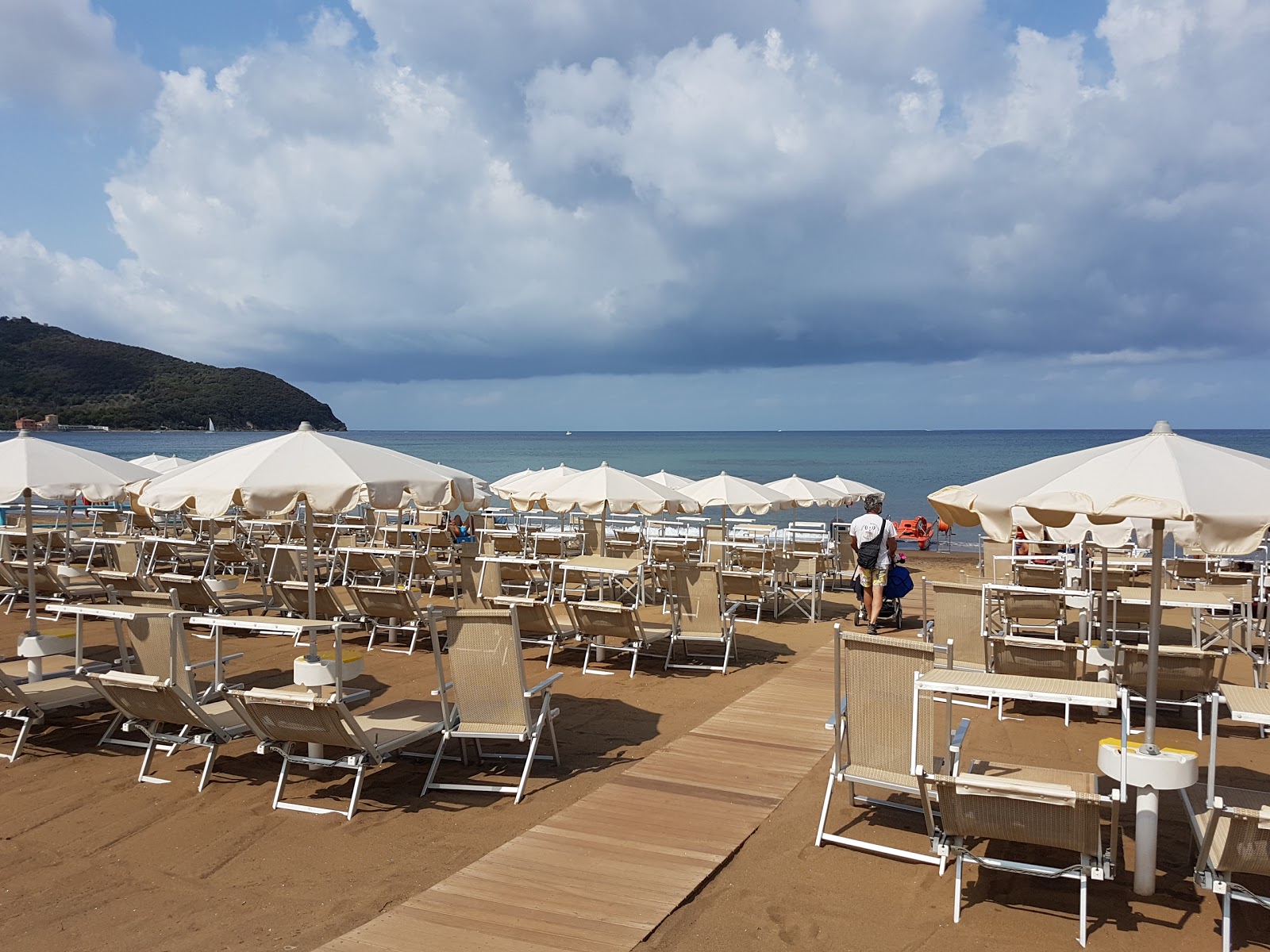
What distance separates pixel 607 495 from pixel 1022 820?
6797mm

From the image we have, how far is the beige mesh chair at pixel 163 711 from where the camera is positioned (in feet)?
16.3

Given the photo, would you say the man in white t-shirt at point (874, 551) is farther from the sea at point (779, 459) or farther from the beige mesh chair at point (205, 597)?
the sea at point (779, 459)

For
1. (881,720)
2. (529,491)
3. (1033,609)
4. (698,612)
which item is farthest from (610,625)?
(1033,609)

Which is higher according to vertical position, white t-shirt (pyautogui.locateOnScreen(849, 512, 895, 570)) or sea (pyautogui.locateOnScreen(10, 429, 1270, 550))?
sea (pyautogui.locateOnScreen(10, 429, 1270, 550))

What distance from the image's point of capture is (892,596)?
1052cm

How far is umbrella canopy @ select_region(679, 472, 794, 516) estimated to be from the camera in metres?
12.1

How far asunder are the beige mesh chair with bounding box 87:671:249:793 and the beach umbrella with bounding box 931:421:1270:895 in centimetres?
447

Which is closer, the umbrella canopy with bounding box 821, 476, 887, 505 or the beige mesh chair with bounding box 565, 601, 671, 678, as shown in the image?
the beige mesh chair with bounding box 565, 601, 671, 678

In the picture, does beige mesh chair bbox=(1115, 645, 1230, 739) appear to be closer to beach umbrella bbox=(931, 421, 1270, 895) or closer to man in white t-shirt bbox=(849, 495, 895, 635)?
beach umbrella bbox=(931, 421, 1270, 895)

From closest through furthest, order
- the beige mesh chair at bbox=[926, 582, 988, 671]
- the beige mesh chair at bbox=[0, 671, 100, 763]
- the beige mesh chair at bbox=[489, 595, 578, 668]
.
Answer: the beige mesh chair at bbox=[0, 671, 100, 763], the beige mesh chair at bbox=[926, 582, 988, 671], the beige mesh chair at bbox=[489, 595, 578, 668]

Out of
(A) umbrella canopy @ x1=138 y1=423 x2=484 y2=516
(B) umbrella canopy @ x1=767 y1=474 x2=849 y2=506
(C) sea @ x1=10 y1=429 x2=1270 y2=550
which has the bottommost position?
(A) umbrella canopy @ x1=138 y1=423 x2=484 y2=516

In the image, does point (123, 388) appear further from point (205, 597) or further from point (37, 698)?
point (37, 698)

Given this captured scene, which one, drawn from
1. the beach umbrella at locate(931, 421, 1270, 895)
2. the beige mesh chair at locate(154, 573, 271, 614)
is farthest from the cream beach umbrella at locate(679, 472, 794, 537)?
the beach umbrella at locate(931, 421, 1270, 895)

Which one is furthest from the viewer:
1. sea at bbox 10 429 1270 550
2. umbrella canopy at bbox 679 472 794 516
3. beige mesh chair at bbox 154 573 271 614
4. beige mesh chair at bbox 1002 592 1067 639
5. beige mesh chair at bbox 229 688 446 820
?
sea at bbox 10 429 1270 550
